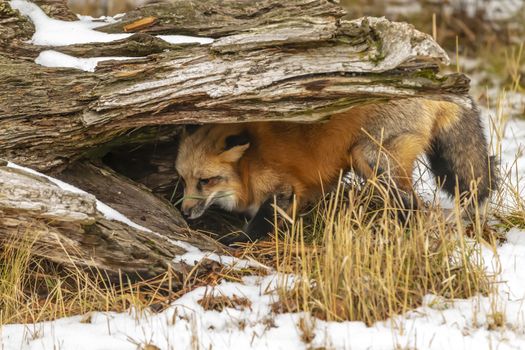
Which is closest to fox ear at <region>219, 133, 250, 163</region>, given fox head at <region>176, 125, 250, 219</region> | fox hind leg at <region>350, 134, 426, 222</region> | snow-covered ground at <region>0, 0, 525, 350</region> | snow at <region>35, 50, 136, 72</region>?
fox head at <region>176, 125, 250, 219</region>

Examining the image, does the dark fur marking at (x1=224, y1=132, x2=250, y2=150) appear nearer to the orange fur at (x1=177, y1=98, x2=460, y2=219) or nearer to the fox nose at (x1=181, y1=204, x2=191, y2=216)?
the orange fur at (x1=177, y1=98, x2=460, y2=219)

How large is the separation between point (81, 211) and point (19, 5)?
1.71m

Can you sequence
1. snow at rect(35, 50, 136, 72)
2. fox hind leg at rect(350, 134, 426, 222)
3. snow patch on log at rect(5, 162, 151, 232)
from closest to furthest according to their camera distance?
snow patch on log at rect(5, 162, 151, 232), snow at rect(35, 50, 136, 72), fox hind leg at rect(350, 134, 426, 222)

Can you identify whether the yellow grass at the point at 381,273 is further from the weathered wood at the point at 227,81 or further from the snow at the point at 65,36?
the snow at the point at 65,36

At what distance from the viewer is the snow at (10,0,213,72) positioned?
5281 mm

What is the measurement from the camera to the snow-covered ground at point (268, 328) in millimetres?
4285

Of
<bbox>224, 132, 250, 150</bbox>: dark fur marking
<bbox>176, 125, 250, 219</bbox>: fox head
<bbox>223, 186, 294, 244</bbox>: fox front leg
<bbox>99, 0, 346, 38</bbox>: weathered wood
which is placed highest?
<bbox>99, 0, 346, 38</bbox>: weathered wood

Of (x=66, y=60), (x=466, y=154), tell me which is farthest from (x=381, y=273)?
(x=66, y=60)

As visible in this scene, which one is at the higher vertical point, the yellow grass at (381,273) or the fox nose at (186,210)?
the yellow grass at (381,273)

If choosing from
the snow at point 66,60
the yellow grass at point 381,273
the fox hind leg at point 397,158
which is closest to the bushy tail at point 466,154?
the fox hind leg at point 397,158

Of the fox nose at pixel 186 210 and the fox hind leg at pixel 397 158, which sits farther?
the fox nose at pixel 186 210

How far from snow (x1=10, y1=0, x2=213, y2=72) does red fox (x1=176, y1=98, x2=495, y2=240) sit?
1.04 meters

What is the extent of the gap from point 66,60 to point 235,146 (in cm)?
137

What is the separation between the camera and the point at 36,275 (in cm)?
510
